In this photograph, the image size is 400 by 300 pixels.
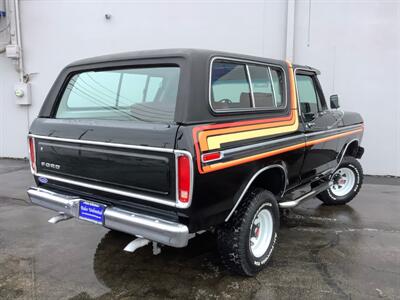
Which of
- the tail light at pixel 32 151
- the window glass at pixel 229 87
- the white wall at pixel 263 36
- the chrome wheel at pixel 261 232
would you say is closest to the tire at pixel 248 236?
the chrome wheel at pixel 261 232

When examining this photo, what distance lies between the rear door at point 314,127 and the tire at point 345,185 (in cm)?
70

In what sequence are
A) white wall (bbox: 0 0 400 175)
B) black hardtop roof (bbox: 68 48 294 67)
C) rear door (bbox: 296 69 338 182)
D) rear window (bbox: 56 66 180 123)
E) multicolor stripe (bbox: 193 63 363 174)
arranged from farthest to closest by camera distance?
1. white wall (bbox: 0 0 400 175)
2. rear door (bbox: 296 69 338 182)
3. rear window (bbox: 56 66 180 123)
4. black hardtop roof (bbox: 68 48 294 67)
5. multicolor stripe (bbox: 193 63 363 174)

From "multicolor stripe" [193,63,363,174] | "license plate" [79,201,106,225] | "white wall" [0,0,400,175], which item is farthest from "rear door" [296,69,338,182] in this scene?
"white wall" [0,0,400,175]

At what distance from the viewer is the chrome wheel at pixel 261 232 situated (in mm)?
3506

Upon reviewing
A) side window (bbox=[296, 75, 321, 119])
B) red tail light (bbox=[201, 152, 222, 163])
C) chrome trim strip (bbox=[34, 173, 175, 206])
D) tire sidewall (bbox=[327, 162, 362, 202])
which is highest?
side window (bbox=[296, 75, 321, 119])

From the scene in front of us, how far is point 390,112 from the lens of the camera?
7.48 metres

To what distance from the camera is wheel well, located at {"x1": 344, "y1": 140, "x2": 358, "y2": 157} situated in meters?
5.75

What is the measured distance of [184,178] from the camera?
2.68m

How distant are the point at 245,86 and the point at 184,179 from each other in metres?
1.28

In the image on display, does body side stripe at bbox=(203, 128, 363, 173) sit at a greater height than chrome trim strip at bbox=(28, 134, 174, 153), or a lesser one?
lesser

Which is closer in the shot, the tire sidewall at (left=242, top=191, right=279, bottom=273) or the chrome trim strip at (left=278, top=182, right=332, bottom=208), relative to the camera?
the tire sidewall at (left=242, top=191, right=279, bottom=273)

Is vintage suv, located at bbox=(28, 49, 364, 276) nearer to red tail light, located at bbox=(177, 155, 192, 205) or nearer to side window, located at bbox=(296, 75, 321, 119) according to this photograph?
red tail light, located at bbox=(177, 155, 192, 205)

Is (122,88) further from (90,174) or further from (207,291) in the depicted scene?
(207,291)

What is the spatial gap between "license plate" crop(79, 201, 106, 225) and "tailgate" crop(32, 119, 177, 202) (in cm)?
15
